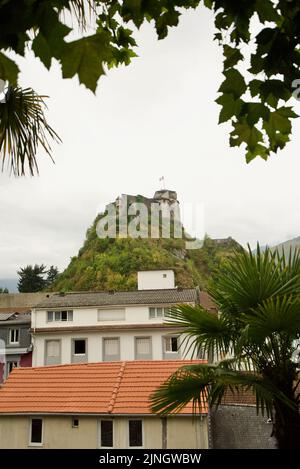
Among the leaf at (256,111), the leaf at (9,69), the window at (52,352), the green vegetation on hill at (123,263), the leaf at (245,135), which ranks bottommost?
the leaf at (9,69)

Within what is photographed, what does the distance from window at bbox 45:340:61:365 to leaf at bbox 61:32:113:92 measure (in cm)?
3101

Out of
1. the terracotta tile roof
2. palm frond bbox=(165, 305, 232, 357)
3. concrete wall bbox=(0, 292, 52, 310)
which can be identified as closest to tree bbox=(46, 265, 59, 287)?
concrete wall bbox=(0, 292, 52, 310)

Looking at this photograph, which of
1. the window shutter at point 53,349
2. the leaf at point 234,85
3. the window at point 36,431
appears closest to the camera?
the leaf at point 234,85

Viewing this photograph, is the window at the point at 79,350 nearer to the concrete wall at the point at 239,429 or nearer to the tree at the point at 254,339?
the concrete wall at the point at 239,429

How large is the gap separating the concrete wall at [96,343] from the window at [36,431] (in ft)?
41.8

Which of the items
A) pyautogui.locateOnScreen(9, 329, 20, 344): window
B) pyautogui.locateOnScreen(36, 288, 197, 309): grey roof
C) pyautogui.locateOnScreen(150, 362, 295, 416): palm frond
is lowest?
pyautogui.locateOnScreen(150, 362, 295, 416): palm frond

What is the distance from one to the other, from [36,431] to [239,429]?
837 cm

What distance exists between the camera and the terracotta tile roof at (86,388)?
16.2 m

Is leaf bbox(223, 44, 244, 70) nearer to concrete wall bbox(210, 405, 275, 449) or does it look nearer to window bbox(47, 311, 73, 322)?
concrete wall bbox(210, 405, 275, 449)

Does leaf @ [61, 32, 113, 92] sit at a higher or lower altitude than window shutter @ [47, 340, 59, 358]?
lower

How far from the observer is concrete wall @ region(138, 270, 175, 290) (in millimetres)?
42469

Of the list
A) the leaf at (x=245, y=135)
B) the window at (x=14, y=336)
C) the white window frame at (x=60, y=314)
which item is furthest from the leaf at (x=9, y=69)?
the window at (x=14, y=336)

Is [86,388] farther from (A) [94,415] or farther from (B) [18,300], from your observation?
(B) [18,300]
